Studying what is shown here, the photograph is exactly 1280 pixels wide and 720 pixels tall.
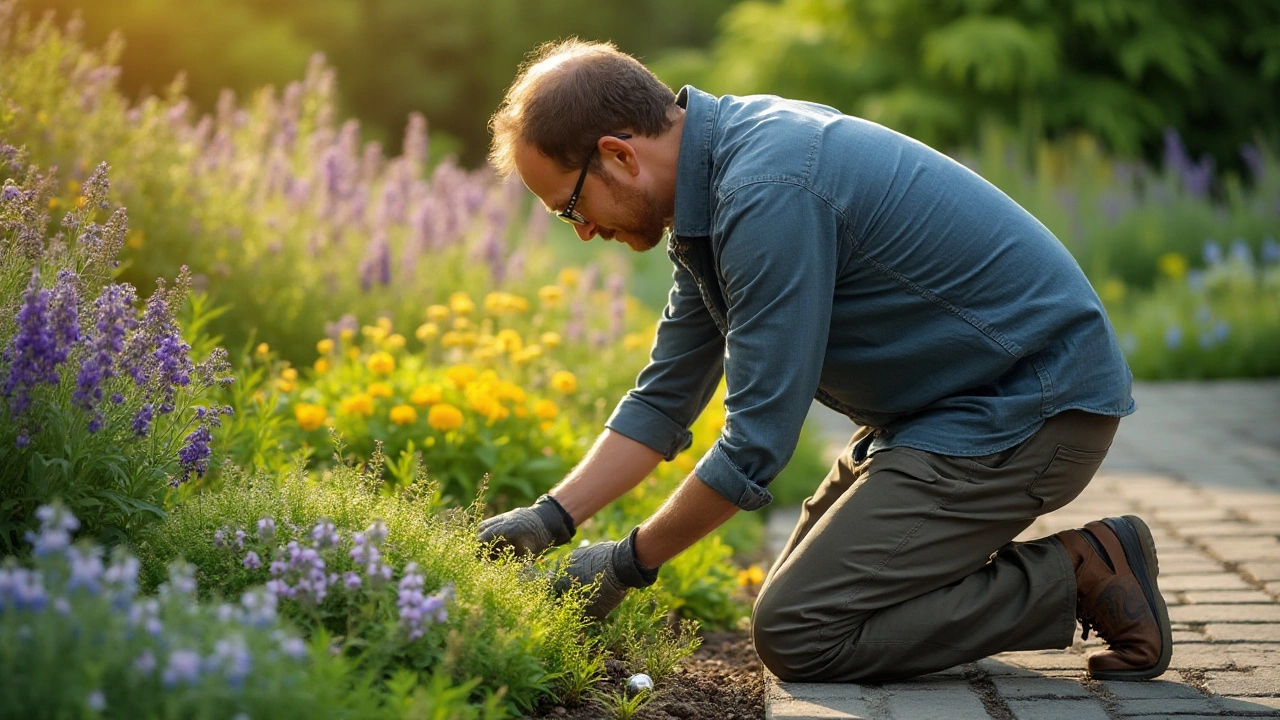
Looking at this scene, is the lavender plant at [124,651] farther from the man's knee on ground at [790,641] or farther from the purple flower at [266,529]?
the man's knee on ground at [790,641]

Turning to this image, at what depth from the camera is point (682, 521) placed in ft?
7.68

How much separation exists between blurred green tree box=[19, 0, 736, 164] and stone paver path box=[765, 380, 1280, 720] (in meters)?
12.2

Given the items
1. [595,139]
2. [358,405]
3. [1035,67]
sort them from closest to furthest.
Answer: [595,139]
[358,405]
[1035,67]

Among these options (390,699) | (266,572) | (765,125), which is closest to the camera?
(390,699)

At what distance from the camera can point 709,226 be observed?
2428 millimetres

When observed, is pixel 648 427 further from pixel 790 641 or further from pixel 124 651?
pixel 124 651

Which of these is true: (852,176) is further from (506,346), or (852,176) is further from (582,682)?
(506,346)

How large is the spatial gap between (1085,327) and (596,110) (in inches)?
45.4

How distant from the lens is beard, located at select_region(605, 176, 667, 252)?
2.45 meters

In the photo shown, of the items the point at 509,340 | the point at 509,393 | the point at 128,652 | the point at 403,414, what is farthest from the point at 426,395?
the point at 128,652

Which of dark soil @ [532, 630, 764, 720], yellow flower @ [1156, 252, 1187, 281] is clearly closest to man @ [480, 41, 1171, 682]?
dark soil @ [532, 630, 764, 720]

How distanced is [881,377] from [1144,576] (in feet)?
2.43

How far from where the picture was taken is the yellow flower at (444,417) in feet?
10.5

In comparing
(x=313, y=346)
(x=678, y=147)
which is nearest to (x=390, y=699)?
(x=678, y=147)
